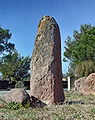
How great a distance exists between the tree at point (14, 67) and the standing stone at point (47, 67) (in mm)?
38509

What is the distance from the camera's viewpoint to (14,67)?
166 feet

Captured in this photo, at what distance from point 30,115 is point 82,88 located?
12051 millimetres

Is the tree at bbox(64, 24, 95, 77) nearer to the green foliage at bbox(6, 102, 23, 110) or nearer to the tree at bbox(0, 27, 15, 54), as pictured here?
the tree at bbox(0, 27, 15, 54)

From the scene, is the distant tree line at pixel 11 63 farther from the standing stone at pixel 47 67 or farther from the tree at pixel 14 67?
the standing stone at pixel 47 67

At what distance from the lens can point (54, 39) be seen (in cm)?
1032

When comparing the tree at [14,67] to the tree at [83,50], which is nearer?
the tree at [83,50]

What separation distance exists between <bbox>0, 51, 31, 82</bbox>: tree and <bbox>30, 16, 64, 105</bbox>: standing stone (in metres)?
38.5

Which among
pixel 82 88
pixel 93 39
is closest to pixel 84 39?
pixel 93 39

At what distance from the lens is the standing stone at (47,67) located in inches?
398

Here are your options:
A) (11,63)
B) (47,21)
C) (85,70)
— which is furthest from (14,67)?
(47,21)

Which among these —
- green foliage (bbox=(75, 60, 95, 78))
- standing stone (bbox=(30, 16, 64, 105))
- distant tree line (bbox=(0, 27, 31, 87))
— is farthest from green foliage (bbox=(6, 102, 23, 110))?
distant tree line (bbox=(0, 27, 31, 87))

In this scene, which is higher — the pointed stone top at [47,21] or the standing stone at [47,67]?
the pointed stone top at [47,21]

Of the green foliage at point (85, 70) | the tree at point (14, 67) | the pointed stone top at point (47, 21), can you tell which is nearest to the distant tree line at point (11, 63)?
the tree at point (14, 67)

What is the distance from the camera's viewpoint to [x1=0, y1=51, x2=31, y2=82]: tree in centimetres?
5031
